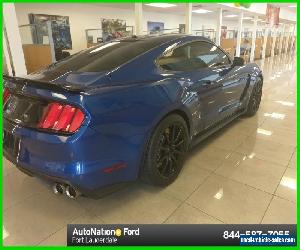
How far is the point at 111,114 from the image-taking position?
5.08ft

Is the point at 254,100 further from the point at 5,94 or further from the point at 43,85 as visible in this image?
the point at 5,94

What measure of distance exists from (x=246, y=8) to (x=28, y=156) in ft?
35.7

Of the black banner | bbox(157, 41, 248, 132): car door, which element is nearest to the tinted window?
bbox(157, 41, 248, 132): car door

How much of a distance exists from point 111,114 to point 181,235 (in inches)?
38.5

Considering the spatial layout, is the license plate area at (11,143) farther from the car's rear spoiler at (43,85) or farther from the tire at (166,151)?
the tire at (166,151)

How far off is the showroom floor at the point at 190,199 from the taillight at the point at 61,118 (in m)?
0.77

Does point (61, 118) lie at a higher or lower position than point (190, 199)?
higher

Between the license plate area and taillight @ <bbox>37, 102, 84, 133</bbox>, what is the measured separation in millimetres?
283

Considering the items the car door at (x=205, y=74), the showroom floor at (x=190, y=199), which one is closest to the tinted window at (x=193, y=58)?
the car door at (x=205, y=74)

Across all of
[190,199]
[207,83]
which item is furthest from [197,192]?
[207,83]

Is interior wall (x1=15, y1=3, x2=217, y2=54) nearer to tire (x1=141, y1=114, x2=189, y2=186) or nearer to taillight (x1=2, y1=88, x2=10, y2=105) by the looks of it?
taillight (x1=2, y1=88, x2=10, y2=105)

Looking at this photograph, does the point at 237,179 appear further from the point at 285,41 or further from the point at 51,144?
the point at 285,41

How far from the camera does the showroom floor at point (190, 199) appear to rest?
1.80 meters

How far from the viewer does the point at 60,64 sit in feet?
7.07
